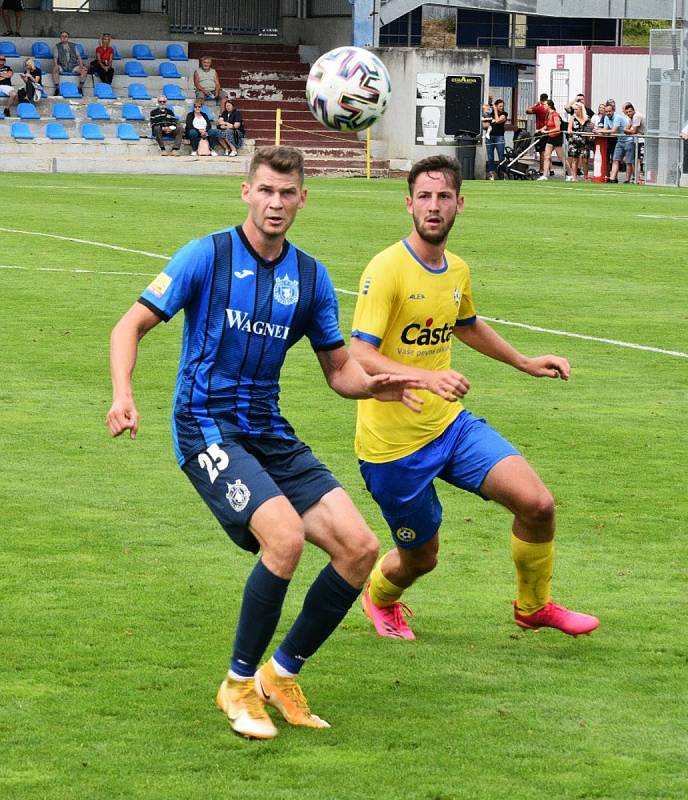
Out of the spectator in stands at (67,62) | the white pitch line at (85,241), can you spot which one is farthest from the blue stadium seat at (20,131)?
the white pitch line at (85,241)

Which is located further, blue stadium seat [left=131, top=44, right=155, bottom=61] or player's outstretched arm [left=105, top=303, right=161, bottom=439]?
blue stadium seat [left=131, top=44, right=155, bottom=61]

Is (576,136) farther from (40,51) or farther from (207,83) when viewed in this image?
(40,51)

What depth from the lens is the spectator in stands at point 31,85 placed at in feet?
141

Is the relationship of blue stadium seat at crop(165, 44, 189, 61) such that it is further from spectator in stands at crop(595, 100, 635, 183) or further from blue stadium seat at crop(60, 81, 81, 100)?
spectator in stands at crop(595, 100, 635, 183)

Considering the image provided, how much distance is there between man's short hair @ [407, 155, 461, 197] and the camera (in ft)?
22.3

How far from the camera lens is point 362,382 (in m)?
6.16

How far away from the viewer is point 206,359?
5855mm

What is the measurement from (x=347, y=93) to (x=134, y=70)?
30.8 metres

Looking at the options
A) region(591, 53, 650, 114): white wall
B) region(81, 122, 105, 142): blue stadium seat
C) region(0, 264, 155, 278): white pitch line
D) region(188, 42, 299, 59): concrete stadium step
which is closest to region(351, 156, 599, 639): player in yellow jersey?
region(0, 264, 155, 278): white pitch line

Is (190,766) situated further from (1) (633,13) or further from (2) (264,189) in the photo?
(1) (633,13)

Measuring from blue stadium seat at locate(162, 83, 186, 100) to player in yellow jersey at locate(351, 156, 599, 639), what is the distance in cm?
3958

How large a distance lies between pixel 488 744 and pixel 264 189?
2.06m

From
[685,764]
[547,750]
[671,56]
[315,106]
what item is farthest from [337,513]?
[671,56]

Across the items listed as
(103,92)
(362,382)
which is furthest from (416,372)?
(103,92)
